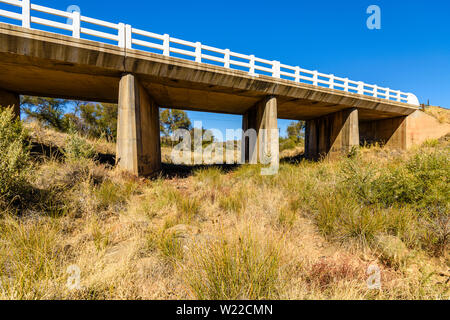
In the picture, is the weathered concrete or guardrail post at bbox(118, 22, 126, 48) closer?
guardrail post at bbox(118, 22, 126, 48)

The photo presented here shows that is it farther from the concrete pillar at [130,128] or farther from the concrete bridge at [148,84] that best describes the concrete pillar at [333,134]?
the concrete pillar at [130,128]

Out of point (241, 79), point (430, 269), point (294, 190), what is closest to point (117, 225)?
point (294, 190)

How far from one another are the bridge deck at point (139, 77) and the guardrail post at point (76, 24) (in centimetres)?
25

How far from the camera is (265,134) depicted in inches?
428

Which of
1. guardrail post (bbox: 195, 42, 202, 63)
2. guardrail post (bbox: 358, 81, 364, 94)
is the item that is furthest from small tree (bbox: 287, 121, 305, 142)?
guardrail post (bbox: 195, 42, 202, 63)

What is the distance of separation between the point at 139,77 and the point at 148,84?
2.68ft

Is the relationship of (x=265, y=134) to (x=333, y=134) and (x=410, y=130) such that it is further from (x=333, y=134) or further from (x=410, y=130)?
(x=410, y=130)

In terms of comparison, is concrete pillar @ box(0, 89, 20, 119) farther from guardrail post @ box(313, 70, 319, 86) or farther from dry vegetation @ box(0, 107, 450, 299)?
guardrail post @ box(313, 70, 319, 86)

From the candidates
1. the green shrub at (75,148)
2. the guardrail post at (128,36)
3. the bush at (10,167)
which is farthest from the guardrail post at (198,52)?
the bush at (10,167)

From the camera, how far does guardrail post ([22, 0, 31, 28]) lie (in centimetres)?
610

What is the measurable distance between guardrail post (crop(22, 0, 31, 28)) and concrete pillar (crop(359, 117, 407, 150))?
20746 millimetres

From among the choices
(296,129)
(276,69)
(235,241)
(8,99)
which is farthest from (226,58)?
(296,129)

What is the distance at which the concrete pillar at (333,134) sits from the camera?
12.9 metres

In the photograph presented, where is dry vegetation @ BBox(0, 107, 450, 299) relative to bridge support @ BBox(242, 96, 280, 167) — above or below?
below
